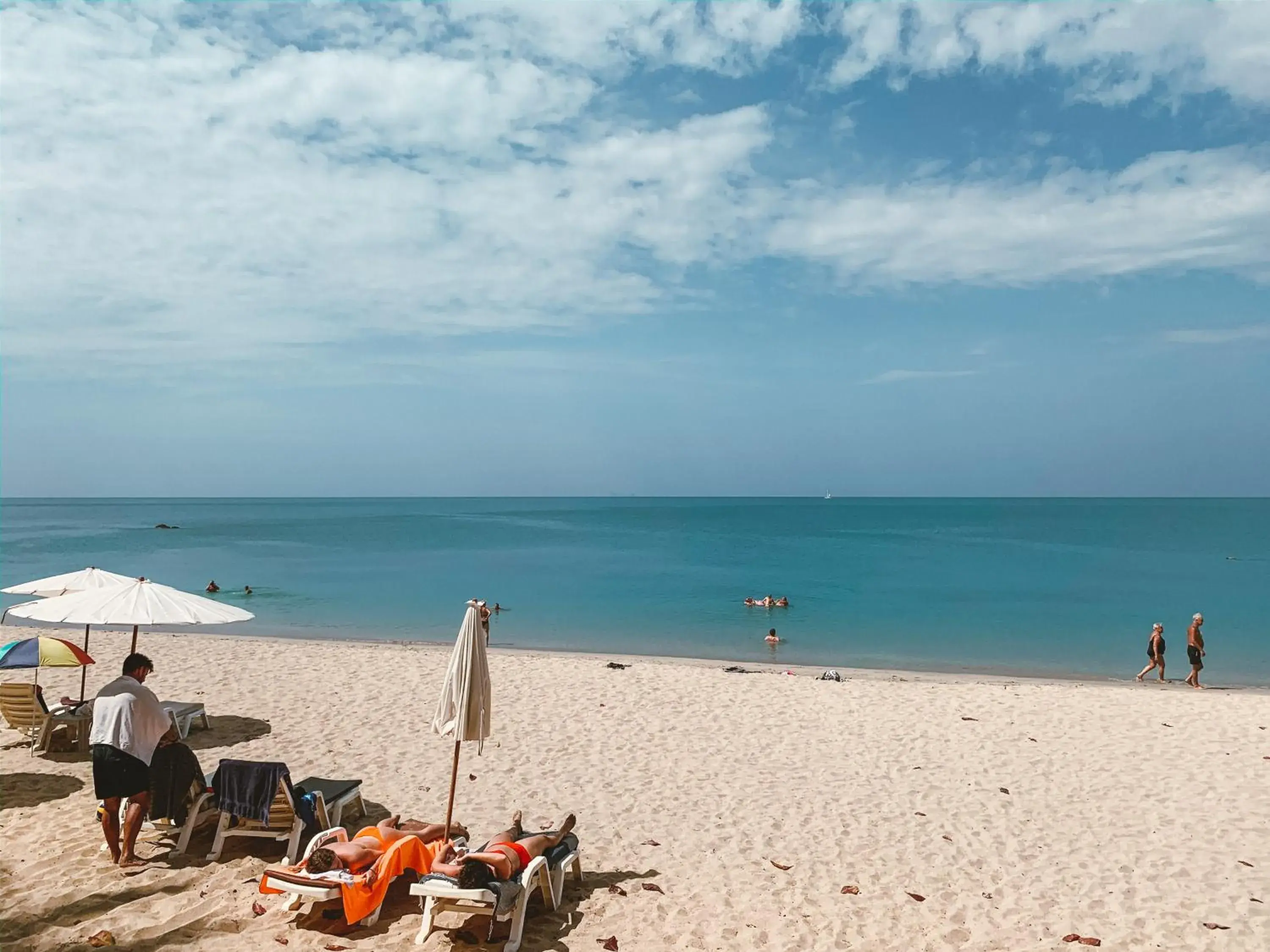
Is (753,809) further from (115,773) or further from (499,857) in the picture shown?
(115,773)

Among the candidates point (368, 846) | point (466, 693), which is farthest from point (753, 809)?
point (368, 846)

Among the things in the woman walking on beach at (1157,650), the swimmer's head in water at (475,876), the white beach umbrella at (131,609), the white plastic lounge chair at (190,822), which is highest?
the white beach umbrella at (131,609)

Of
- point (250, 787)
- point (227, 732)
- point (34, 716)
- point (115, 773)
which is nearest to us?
point (115, 773)

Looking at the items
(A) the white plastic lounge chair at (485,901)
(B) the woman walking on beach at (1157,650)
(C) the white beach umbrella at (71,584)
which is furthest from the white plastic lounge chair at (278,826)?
(B) the woman walking on beach at (1157,650)

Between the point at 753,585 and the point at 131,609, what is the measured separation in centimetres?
3816

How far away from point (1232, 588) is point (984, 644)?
27.3 meters

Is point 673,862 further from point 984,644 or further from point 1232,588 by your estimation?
point 1232,588

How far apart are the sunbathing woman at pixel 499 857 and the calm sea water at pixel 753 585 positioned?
56.3ft

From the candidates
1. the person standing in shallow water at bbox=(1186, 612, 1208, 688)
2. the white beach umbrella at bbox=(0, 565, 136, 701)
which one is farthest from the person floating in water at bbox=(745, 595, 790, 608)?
the white beach umbrella at bbox=(0, 565, 136, 701)

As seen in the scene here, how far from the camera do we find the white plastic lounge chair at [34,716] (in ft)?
33.7

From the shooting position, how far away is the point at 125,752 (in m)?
7.04

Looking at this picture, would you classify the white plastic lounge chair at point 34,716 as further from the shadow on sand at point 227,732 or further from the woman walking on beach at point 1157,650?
the woman walking on beach at point 1157,650

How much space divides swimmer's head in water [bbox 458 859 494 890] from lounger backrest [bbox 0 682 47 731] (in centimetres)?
742

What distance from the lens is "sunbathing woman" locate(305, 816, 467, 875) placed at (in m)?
6.35
